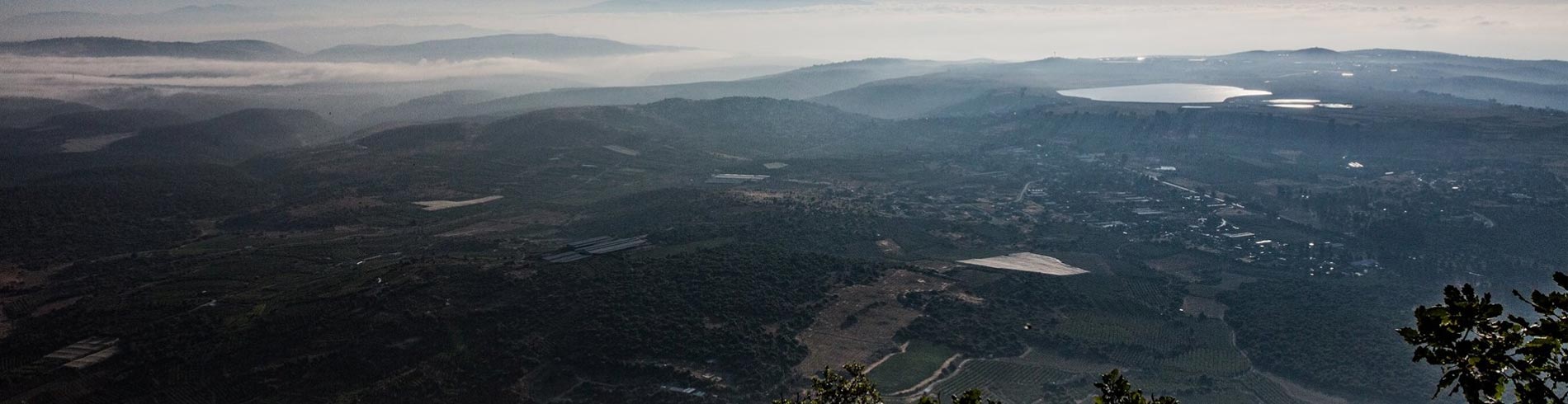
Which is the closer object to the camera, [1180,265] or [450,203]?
[1180,265]

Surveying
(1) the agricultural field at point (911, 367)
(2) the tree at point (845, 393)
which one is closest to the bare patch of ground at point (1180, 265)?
(1) the agricultural field at point (911, 367)

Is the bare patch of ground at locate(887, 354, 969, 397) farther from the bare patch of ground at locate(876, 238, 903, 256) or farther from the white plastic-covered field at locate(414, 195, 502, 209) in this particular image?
the white plastic-covered field at locate(414, 195, 502, 209)

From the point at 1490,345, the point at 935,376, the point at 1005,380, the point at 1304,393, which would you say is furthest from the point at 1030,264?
the point at 1490,345

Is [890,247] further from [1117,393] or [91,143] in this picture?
[91,143]

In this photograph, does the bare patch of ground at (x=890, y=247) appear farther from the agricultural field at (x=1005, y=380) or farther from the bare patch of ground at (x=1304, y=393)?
the bare patch of ground at (x=1304, y=393)

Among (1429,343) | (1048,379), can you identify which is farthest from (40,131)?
(1429,343)
